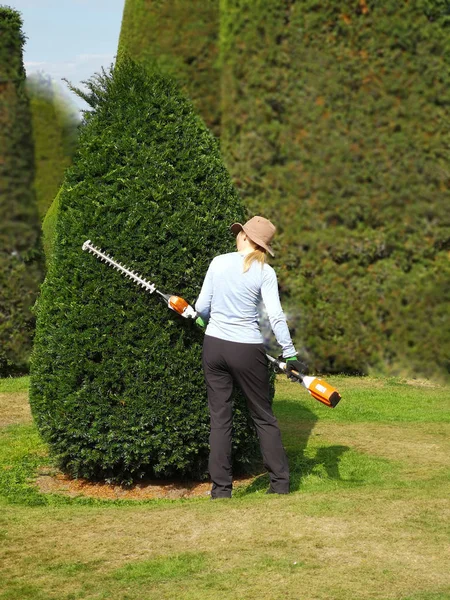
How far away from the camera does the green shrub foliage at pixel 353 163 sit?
382 inches

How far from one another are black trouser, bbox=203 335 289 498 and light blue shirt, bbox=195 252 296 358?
8cm

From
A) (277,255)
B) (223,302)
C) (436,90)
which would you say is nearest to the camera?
(223,302)

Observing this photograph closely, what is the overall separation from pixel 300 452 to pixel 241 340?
1.77m

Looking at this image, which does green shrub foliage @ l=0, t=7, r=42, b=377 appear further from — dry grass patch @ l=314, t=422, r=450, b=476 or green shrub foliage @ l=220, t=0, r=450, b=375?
dry grass patch @ l=314, t=422, r=450, b=476

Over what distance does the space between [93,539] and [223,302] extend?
164 cm

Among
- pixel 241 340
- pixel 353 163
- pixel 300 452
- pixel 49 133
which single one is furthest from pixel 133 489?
pixel 49 133

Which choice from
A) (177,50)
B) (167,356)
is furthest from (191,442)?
(177,50)

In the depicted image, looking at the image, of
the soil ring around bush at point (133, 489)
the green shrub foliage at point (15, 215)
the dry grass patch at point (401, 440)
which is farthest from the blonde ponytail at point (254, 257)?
the green shrub foliage at point (15, 215)

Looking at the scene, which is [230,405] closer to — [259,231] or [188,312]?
[188,312]

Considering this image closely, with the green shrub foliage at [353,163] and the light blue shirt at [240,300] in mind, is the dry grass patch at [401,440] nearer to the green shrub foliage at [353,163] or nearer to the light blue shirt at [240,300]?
the light blue shirt at [240,300]

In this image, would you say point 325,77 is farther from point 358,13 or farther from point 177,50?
point 177,50

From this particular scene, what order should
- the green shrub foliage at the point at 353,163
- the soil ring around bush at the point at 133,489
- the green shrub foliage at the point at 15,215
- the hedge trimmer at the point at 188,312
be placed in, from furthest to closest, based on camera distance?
the green shrub foliage at the point at 15,215
the green shrub foliage at the point at 353,163
the soil ring around bush at the point at 133,489
the hedge trimmer at the point at 188,312

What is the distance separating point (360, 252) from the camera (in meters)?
10.0

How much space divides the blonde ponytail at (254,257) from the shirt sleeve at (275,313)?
79mm
